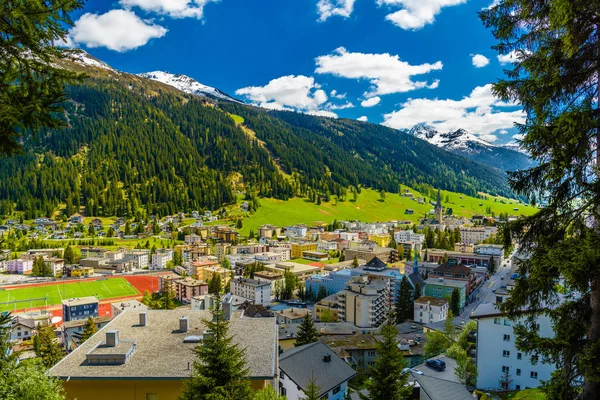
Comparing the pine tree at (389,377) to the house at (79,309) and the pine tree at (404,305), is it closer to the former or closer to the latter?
the pine tree at (404,305)

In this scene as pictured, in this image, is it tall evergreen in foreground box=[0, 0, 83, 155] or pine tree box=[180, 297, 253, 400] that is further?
pine tree box=[180, 297, 253, 400]

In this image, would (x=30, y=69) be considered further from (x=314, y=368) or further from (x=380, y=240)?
(x=380, y=240)

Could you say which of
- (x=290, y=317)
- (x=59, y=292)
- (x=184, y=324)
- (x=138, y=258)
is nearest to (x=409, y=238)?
(x=138, y=258)

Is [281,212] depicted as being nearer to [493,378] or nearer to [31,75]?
[493,378]

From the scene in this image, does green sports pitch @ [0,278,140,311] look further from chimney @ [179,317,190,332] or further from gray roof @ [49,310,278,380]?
chimney @ [179,317,190,332]

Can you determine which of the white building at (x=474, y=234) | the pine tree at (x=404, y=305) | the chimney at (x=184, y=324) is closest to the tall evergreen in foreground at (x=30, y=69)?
the chimney at (x=184, y=324)

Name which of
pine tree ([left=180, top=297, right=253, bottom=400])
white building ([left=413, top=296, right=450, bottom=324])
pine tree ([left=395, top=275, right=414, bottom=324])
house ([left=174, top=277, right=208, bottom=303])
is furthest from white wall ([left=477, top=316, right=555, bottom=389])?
house ([left=174, top=277, right=208, bottom=303])
